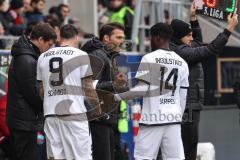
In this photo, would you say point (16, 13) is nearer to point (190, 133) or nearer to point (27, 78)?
point (27, 78)

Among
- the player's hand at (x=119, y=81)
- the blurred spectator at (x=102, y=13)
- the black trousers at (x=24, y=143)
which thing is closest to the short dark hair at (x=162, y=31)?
the player's hand at (x=119, y=81)

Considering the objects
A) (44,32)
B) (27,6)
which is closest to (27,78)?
(44,32)

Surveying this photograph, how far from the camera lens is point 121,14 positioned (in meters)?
17.2

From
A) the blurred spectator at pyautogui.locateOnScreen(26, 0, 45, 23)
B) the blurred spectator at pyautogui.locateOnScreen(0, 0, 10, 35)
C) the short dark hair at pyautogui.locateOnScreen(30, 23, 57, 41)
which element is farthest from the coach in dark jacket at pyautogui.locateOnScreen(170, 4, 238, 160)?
the blurred spectator at pyautogui.locateOnScreen(26, 0, 45, 23)

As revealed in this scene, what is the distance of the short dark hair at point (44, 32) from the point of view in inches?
399

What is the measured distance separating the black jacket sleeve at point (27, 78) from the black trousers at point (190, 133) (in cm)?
205

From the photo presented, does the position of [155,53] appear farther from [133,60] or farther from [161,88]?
[133,60]

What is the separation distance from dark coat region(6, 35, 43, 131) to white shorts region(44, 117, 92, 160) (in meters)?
0.75

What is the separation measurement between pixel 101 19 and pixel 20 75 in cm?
874

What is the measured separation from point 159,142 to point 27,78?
1.82 m

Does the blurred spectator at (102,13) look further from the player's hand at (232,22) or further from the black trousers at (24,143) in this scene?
the black trousers at (24,143)

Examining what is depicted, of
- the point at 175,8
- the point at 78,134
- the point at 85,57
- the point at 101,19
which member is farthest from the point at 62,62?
the point at 101,19

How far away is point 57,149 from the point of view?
9484 millimetres

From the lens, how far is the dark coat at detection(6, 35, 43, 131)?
10156 mm
